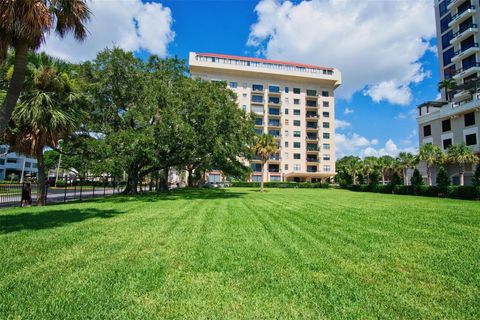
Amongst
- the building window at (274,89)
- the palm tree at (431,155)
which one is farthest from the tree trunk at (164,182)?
the building window at (274,89)

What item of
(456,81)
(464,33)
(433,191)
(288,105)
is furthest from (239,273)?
(288,105)

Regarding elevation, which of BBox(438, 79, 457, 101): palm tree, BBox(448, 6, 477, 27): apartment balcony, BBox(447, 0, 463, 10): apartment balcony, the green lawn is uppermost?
BBox(447, 0, 463, 10): apartment balcony

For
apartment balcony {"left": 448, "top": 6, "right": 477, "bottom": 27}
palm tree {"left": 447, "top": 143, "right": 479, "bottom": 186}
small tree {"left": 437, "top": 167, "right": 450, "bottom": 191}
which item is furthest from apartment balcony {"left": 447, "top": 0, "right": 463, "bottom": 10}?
small tree {"left": 437, "top": 167, "right": 450, "bottom": 191}

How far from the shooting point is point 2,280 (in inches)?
167

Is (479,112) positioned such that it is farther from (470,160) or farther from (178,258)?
(178,258)

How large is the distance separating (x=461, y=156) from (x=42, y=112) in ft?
131

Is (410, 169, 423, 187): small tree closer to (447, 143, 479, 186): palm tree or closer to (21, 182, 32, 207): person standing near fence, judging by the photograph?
(447, 143, 479, 186): palm tree

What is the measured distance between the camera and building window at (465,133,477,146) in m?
33.3

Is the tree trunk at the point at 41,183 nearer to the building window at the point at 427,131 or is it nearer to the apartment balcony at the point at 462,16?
the building window at the point at 427,131

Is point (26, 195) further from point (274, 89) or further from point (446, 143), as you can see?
point (274, 89)

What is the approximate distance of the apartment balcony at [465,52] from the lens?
→ 131 feet

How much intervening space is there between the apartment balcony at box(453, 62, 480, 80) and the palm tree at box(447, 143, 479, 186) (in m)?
16.2

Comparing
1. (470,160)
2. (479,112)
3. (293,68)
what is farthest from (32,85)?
(293,68)

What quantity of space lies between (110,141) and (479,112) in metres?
40.8
